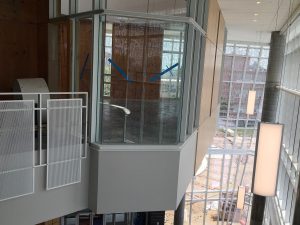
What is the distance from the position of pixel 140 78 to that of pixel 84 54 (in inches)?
52.4

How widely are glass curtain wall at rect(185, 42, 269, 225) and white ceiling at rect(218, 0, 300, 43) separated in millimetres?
3843

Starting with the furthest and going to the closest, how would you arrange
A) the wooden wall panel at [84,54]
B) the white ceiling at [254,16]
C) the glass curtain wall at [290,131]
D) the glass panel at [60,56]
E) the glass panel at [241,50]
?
the glass panel at [241,50], the glass curtain wall at [290,131], the white ceiling at [254,16], the glass panel at [60,56], the wooden wall panel at [84,54]

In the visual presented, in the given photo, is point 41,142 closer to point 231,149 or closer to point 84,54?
point 84,54

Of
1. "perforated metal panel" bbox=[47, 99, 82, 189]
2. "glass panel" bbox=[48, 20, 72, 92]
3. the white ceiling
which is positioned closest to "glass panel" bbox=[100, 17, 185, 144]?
"perforated metal panel" bbox=[47, 99, 82, 189]

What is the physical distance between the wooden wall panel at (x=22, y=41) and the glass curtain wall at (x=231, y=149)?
633 inches

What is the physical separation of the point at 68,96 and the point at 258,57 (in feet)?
63.1

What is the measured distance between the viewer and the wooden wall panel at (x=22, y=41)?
918cm

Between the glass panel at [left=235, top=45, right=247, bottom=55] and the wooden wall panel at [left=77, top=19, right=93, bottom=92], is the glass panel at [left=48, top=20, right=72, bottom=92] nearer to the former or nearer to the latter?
the wooden wall panel at [left=77, top=19, right=93, bottom=92]

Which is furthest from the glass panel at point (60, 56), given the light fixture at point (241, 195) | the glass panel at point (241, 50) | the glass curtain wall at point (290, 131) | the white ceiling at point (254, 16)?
the glass panel at point (241, 50)

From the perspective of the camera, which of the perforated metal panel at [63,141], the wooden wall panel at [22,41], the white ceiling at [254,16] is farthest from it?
the white ceiling at [254,16]

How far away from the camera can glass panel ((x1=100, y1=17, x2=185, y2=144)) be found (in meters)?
6.75

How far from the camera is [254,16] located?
14.4 m

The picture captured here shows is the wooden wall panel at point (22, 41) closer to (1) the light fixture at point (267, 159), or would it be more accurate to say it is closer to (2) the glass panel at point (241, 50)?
(1) the light fixture at point (267, 159)

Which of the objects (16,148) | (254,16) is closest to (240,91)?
(254,16)
